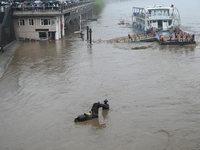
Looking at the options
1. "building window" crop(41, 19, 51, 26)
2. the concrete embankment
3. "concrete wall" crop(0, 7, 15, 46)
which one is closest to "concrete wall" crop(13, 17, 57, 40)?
"building window" crop(41, 19, 51, 26)

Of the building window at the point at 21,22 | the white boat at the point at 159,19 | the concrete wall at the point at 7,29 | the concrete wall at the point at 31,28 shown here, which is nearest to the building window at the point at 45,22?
the concrete wall at the point at 31,28

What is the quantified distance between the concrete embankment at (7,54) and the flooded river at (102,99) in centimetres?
50

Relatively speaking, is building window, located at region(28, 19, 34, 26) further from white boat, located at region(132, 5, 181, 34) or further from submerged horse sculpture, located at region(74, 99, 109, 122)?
submerged horse sculpture, located at region(74, 99, 109, 122)

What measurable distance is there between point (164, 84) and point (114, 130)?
312 inches

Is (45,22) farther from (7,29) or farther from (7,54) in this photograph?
(7,54)

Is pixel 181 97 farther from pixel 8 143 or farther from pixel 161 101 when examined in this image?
pixel 8 143

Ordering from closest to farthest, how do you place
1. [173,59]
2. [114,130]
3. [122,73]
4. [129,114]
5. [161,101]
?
[114,130] < [129,114] < [161,101] < [122,73] < [173,59]

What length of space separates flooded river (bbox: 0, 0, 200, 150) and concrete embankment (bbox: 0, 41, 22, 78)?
50cm

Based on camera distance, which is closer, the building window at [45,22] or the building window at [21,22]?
the building window at [45,22]

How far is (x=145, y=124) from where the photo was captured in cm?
1501

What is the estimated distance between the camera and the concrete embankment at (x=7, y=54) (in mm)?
27106

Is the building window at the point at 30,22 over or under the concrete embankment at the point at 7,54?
over

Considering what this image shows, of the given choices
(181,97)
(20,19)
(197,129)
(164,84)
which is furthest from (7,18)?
(197,129)

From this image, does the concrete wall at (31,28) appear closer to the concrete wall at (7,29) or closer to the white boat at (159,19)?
the concrete wall at (7,29)
